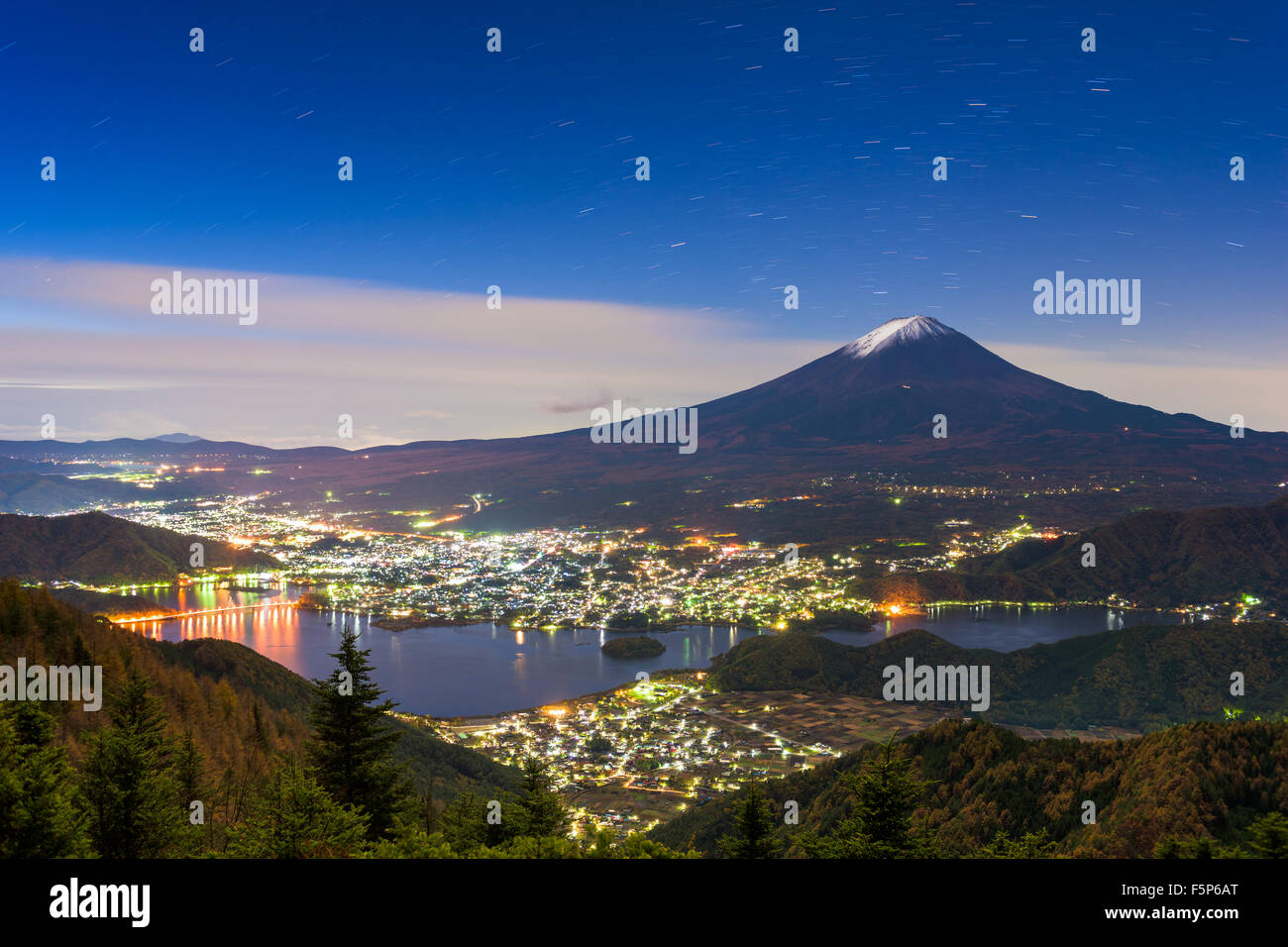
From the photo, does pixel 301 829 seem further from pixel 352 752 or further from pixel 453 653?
pixel 453 653

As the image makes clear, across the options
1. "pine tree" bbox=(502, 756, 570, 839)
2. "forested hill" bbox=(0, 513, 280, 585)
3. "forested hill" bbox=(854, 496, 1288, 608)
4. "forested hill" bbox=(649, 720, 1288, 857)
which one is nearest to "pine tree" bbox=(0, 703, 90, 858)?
"pine tree" bbox=(502, 756, 570, 839)

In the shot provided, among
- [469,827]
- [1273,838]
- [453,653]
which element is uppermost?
[1273,838]

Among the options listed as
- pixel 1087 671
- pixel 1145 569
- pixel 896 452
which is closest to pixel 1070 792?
pixel 1087 671

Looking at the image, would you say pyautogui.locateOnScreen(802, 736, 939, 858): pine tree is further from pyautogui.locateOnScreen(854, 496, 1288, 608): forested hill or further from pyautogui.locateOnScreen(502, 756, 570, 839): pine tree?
pyautogui.locateOnScreen(854, 496, 1288, 608): forested hill

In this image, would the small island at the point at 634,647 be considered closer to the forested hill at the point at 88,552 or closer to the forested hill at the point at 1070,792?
the forested hill at the point at 1070,792
